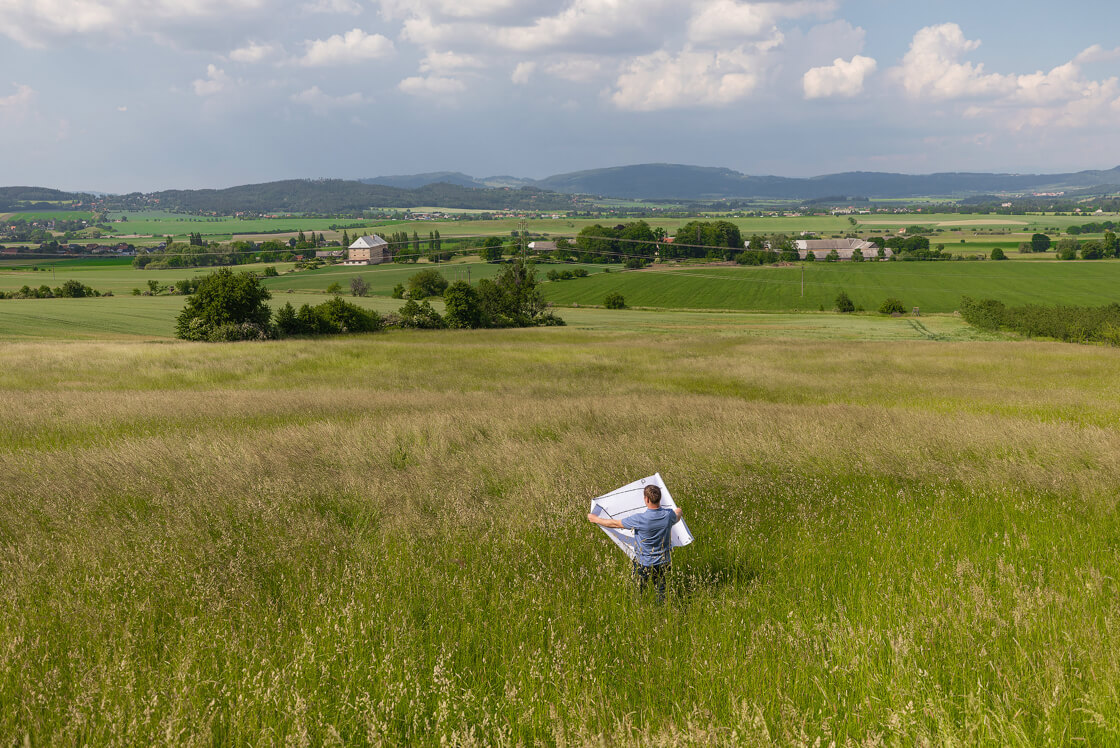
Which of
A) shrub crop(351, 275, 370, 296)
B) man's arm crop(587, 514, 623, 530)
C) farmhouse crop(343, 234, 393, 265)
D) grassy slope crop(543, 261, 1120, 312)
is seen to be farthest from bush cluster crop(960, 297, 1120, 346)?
farmhouse crop(343, 234, 393, 265)

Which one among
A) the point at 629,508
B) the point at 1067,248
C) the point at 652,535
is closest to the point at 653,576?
the point at 652,535

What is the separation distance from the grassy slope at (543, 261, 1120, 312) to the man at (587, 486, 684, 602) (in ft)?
269

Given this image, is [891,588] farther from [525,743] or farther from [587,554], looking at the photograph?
[525,743]

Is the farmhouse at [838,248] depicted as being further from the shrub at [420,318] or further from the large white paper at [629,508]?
the large white paper at [629,508]

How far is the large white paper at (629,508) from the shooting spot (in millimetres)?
4449

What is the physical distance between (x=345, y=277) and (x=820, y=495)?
10334 centimetres

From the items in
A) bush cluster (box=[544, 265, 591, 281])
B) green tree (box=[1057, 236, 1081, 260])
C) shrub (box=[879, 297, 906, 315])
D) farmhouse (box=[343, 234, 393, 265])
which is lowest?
shrub (box=[879, 297, 906, 315])

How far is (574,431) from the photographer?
32.4ft

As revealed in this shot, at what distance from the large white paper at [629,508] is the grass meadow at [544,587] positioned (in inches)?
11.1

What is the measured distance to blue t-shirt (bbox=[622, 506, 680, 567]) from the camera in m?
4.36

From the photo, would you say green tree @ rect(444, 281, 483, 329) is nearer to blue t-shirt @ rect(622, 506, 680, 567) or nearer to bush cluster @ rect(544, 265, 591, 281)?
bush cluster @ rect(544, 265, 591, 281)

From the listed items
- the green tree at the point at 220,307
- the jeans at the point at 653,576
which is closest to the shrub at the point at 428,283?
the green tree at the point at 220,307

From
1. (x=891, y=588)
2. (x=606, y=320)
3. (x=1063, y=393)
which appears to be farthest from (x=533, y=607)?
(x=606, y=320)

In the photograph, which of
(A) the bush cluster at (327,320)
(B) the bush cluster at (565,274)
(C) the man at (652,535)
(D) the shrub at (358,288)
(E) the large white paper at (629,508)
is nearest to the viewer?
(C) the man at (652,535)
